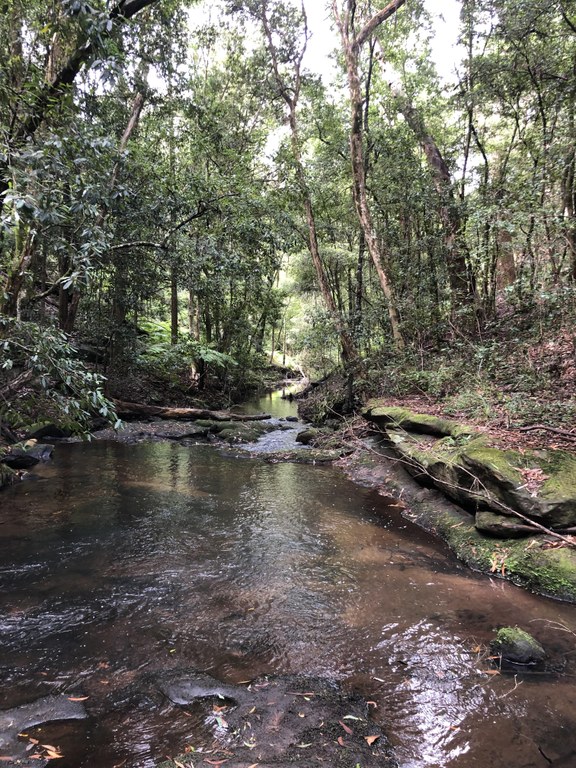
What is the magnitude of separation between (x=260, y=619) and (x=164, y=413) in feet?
41.7

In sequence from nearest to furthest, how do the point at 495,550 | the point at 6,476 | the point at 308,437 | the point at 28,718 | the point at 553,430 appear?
the point at 28,718 → the point at 495,550 → the point at 553,430 → the point at 6,476 → the point at 308,437

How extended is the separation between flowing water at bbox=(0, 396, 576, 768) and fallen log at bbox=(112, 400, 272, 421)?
801cm

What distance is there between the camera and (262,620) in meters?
4.38

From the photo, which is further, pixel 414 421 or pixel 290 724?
pixel 414 421

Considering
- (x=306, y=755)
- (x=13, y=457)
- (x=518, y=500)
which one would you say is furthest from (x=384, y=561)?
(x=13, y=457)

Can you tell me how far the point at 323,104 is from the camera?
15984mm

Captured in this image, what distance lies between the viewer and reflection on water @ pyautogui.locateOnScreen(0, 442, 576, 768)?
9.91 ft

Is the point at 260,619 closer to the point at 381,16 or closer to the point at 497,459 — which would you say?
the point at 497,459

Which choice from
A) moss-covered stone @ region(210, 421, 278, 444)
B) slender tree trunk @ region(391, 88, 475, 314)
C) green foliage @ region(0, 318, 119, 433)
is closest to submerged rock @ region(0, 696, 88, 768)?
green foliage @ region(0, 318, 119, 433)

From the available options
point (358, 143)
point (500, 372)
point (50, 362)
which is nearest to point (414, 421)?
point (500, 372)

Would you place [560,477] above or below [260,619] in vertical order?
above

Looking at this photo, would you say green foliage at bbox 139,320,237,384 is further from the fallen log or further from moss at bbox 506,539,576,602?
moss at bbox 506,539,576,602

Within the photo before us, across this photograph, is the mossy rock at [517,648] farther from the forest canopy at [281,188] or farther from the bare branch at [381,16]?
the bare branch at [381,16]

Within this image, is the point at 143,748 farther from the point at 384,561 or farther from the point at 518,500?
the point at 518,500
